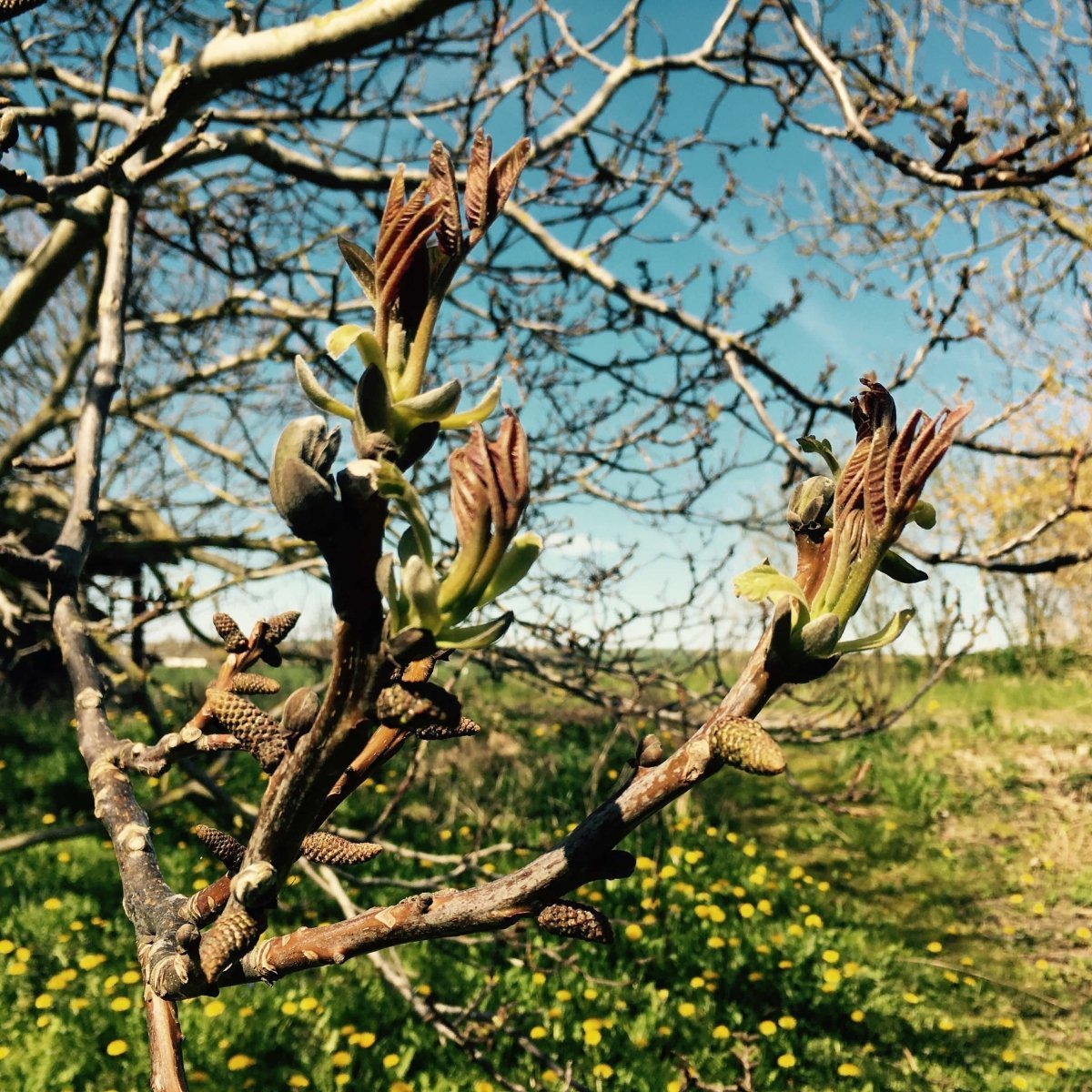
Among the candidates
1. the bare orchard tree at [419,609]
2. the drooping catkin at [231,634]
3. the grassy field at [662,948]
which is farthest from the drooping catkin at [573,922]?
the grassy field at [662,948]

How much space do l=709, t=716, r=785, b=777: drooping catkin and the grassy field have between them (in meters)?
2.37

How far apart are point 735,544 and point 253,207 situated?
10.7 feet

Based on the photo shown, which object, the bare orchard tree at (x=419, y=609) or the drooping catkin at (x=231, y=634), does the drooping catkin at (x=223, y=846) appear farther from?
the drooping catkin at (x=231, y=634)

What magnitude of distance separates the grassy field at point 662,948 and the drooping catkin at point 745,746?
2.37m

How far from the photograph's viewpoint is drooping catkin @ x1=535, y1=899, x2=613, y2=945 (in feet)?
2.08

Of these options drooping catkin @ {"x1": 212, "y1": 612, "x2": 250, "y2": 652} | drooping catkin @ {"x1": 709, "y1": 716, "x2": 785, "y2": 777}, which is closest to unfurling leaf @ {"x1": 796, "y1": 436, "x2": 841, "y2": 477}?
drooping catkin @ {"x1": 709, "y1": 716, "x2": 785, "y2": 777}

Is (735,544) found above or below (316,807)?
above

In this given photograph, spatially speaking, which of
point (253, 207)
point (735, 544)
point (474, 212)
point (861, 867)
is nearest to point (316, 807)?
point (474, 212)

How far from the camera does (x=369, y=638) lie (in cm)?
55

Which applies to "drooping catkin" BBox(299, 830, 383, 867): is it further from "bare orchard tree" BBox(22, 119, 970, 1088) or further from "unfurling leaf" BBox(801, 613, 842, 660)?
"unfurling leaf" BBox(801, 613, 842, 660)

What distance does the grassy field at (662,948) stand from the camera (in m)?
4.32

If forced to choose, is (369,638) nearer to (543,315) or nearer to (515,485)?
(515,485)

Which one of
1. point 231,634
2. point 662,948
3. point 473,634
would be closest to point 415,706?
point 473,634

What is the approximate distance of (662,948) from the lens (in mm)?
5668
